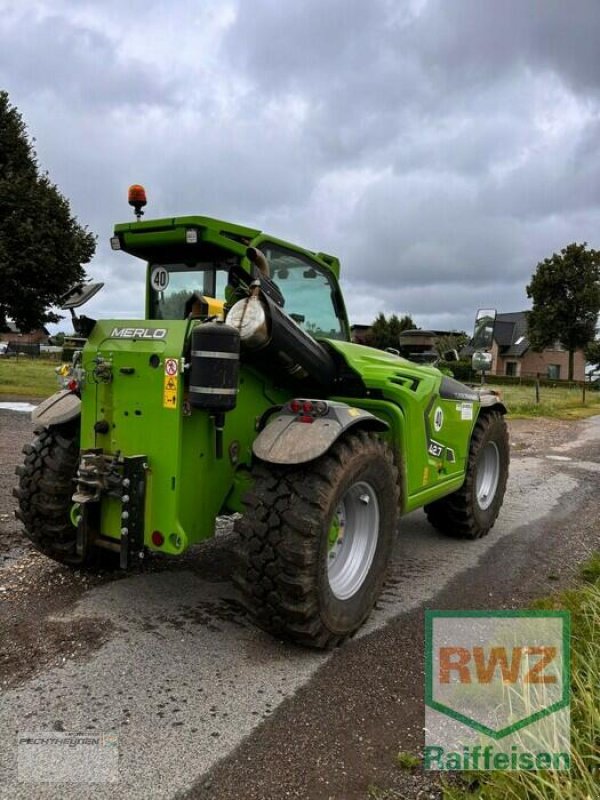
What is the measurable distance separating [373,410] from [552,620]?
163 centimetres

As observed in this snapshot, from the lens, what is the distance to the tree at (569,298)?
134 ft

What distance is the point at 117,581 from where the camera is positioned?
13.4 feet

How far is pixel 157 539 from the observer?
3.23m

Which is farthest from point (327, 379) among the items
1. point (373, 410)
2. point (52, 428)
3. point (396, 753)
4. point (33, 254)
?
point (33, 254)

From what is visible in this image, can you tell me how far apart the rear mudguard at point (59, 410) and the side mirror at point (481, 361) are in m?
3.25

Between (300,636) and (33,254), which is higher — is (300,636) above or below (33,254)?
below

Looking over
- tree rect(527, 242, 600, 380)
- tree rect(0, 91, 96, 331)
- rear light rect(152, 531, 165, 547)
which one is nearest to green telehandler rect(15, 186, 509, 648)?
rear light rect(152, 531, 165, 547)

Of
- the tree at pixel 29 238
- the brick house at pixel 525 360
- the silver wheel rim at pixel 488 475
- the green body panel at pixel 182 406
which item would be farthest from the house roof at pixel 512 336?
the green body panel at pixel 182 406

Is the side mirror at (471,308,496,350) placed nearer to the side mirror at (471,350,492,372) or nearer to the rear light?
the side mirror at (471,350,492,372)

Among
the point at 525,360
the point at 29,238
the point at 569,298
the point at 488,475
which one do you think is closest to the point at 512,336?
the point at 525,360

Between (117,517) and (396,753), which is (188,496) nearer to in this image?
(117,517)

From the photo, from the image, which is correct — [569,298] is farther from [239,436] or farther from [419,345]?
[239,436]

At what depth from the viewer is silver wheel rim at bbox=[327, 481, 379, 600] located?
3.51 meters

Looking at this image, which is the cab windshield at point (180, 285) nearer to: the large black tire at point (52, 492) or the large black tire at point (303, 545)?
the large black tire at point (52, 492)
